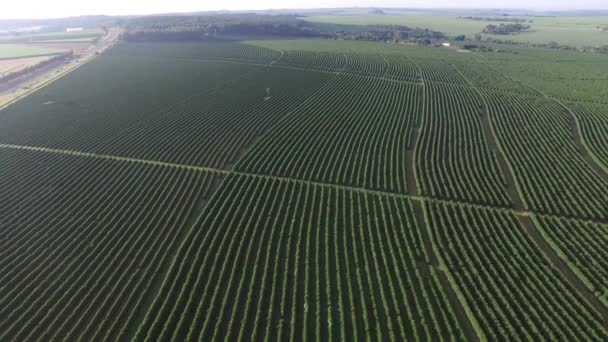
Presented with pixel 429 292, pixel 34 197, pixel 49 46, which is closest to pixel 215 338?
pixel 429 292

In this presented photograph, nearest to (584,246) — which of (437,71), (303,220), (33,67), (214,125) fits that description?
(303,220)

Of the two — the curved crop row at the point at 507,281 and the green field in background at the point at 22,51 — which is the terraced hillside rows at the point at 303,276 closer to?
the curved crop row at the point at 507,281

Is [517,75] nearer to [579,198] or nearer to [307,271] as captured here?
[579,198]

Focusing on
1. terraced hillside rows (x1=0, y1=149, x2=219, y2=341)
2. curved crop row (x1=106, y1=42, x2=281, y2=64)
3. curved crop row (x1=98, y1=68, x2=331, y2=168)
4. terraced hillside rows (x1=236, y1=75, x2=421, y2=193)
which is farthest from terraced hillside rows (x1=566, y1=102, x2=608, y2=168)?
curved crop row (x1=106, y1=42, x2=281, y2=64)

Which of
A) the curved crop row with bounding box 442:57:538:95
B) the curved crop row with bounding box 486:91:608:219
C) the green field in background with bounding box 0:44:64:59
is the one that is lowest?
the curved crop row with bounding box 486:91:608:219

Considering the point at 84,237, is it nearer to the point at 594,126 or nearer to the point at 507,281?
the point at 507,281

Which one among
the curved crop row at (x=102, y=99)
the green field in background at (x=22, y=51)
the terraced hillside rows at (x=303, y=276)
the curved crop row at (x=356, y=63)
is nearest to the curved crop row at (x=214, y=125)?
the curved crop row at (x=102, y=99)

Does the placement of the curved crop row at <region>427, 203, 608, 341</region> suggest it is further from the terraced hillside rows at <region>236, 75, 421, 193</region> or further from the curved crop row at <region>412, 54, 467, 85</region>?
the curved crop row at <region>412, 54, 467, 85</region>
